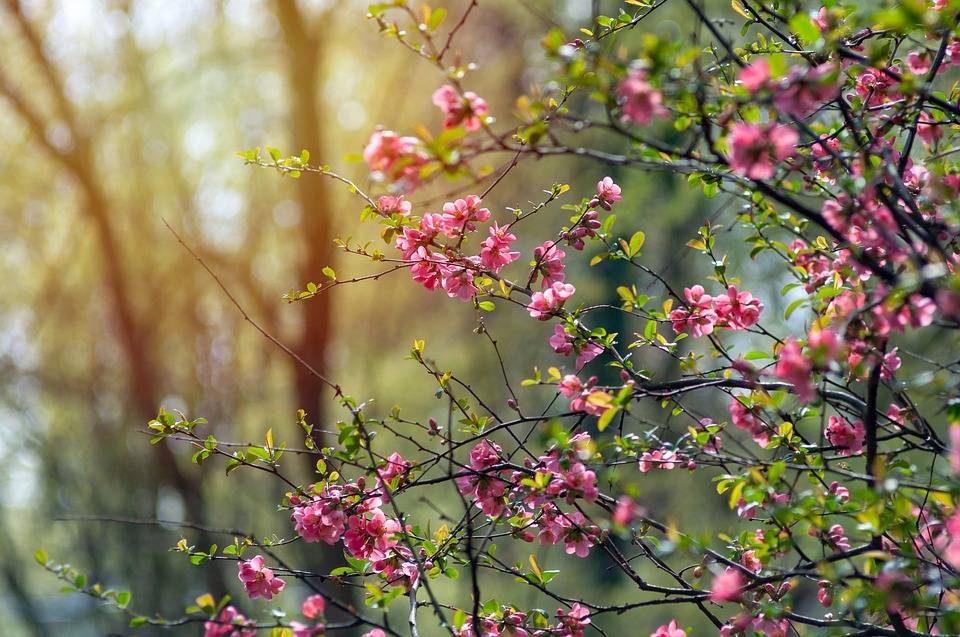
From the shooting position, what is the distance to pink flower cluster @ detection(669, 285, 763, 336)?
2.08 meters

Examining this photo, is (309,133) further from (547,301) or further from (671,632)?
(671,632)

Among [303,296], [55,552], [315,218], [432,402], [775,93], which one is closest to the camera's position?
[775,93]

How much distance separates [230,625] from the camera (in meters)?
1.74

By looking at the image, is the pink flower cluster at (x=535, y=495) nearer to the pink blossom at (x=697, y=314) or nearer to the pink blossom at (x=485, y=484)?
the pink blossom at (x=485, y=484)

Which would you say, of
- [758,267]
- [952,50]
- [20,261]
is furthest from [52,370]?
[952,50]

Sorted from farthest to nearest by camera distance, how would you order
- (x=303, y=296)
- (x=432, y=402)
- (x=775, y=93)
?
(x=432, y=402), (x=303, y=296), (x=775, y=93)

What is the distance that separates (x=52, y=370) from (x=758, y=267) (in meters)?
6.26

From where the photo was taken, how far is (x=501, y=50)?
8656 millimetres

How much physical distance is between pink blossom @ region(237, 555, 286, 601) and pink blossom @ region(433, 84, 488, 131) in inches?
42.7

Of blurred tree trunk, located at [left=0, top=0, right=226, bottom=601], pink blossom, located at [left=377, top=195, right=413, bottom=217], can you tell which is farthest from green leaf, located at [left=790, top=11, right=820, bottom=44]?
blurred tree trunk, located at [left=0, top=0, right=226, bottom=601]

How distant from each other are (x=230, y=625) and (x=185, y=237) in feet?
19.3

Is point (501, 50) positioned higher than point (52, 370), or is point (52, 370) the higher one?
point (501, 50)

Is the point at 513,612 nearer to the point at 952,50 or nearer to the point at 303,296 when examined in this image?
the point at 303,296

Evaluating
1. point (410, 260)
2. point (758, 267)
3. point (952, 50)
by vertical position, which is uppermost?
point (758, 267)
